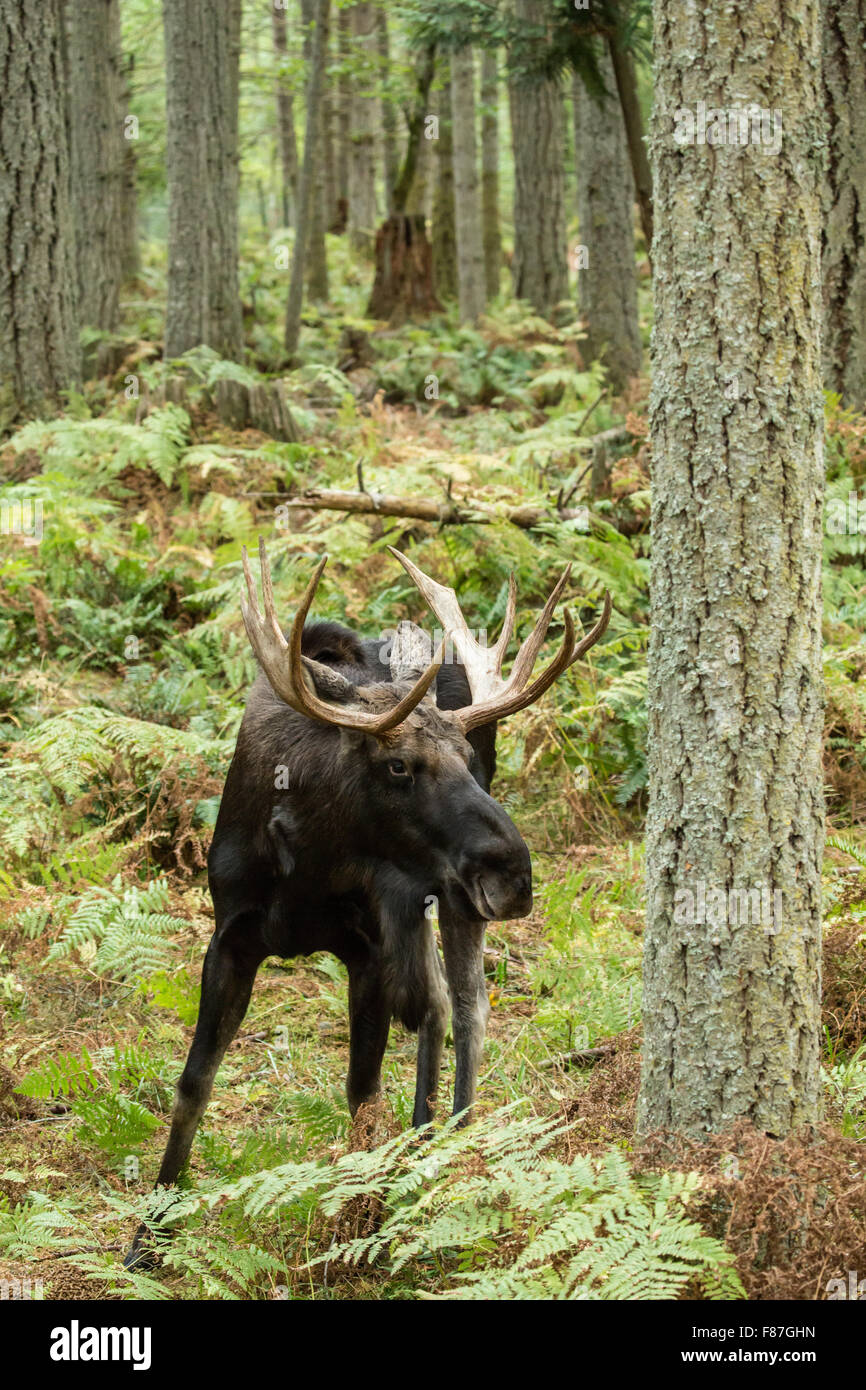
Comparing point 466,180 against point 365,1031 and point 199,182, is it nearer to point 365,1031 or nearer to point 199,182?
point 199,182

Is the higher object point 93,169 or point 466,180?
point 466,180

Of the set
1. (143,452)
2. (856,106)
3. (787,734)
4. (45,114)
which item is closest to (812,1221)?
(787,734)

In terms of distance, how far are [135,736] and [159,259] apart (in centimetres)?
2657

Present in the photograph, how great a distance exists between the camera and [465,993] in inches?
179

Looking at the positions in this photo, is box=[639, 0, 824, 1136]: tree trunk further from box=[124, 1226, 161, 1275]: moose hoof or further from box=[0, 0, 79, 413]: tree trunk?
box=[0, 0, 79, 413]: tree trunk

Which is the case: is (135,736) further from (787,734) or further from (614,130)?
(614,130)

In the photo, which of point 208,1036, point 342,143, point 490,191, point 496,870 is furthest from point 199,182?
point 342,143

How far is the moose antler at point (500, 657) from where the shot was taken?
462 centimetres

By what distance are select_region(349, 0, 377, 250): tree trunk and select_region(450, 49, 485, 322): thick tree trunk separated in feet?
21.5

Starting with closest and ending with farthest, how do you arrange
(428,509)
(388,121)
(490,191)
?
1. (428,509)
2. (388,121)
3. (490,191)

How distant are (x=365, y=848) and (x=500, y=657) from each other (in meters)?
0.98

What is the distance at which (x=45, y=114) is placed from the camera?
11.6 meters

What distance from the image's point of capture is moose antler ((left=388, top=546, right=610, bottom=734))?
4617mm

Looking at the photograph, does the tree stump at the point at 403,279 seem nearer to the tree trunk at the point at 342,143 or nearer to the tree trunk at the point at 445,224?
the tree trunk at the point at 445,224
